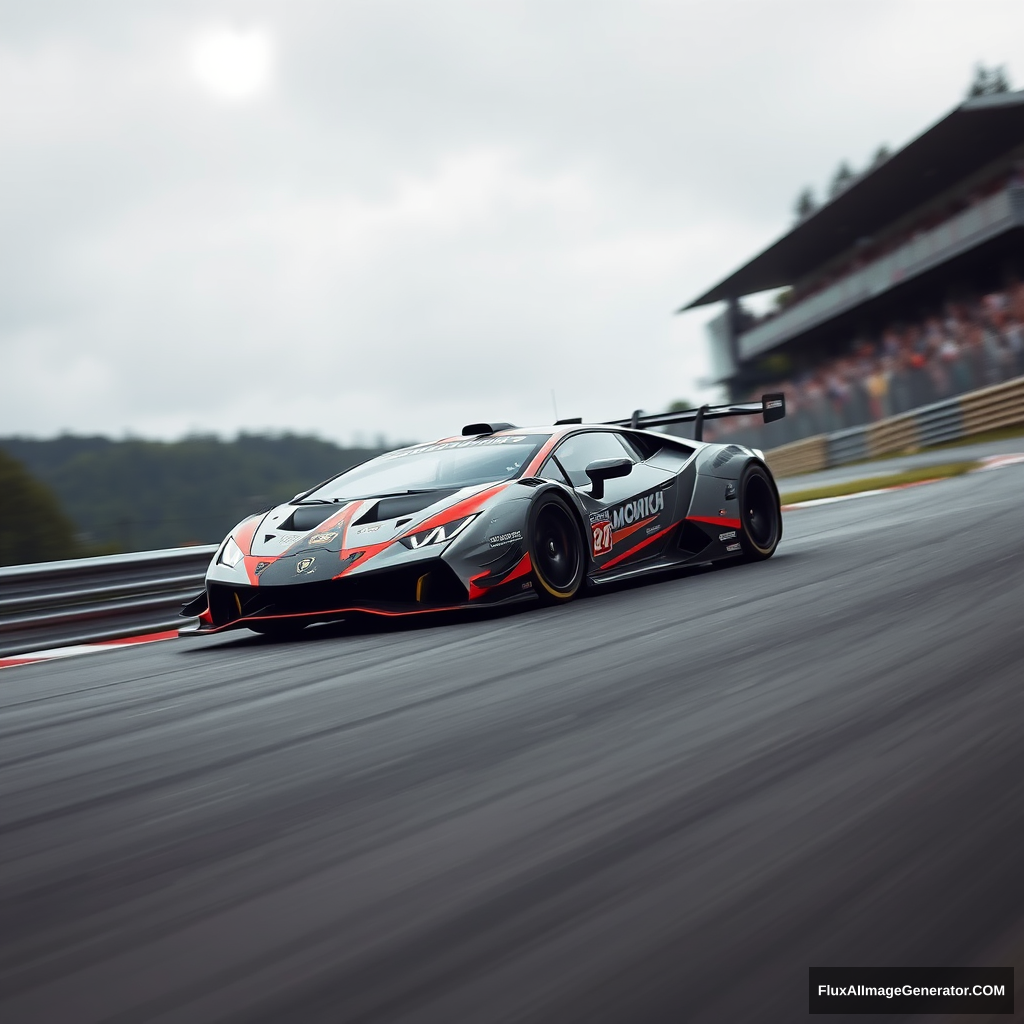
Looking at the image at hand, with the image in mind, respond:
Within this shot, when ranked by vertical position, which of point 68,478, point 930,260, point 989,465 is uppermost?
point 930,260

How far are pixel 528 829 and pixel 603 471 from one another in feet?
15.0

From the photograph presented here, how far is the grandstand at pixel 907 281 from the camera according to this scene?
27562mm

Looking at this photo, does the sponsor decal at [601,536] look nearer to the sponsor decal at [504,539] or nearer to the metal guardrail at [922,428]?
the sponsor decal at [504,539]

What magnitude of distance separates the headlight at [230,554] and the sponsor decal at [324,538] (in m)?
0.40

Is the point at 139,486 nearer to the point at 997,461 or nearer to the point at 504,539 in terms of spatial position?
the point at 504,539

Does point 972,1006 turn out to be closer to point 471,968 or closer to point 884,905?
point 884,905

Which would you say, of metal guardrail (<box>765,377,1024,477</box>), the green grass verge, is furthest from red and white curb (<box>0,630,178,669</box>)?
metal guardrail (<box>765,377,1024,477</box>)

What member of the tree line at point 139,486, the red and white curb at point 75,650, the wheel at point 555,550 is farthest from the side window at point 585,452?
the red and white curb at point 75,650

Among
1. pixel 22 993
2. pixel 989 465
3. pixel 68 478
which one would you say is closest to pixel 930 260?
pixel 989 465

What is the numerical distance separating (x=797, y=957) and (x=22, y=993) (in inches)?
40.2

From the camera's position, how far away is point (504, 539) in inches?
250

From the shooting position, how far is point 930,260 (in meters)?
34.5

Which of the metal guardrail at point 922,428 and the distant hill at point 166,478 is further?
the metal guardrail at point 922,428

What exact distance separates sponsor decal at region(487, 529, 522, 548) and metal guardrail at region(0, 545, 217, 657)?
9.67ft
